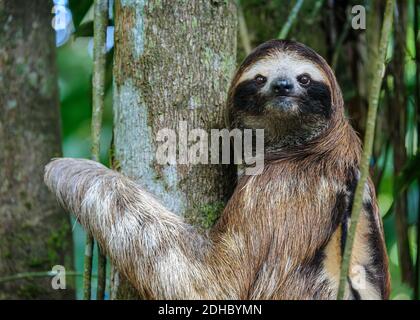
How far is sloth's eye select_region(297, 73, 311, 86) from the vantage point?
220 inches

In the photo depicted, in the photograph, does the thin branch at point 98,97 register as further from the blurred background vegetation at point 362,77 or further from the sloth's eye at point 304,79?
the sloth's eye at point 304,79

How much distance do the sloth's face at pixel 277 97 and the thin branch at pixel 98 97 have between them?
108 cm

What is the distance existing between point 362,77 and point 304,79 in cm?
358

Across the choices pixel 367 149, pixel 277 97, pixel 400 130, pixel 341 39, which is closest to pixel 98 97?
pixel 277 97

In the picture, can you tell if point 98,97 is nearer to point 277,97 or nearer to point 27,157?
point 277,97

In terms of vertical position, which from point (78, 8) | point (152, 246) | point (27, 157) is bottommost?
point (152, 246)

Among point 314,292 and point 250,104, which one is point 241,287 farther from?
point 250,104

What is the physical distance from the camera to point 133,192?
519 cm

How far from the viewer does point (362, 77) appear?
8.93m

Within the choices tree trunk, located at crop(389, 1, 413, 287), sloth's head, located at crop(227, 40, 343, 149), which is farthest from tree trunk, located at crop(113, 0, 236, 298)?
tree trunk, located at crop(389, 1, 413, 287)

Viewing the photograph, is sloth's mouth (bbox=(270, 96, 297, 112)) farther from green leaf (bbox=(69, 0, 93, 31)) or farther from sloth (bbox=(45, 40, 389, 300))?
green leaf (bbox=(69, 0, 93, 31))

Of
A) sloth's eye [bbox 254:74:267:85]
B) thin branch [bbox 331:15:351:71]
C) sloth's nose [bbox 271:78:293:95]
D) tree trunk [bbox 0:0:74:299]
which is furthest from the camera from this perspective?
thin branch [bbox 331:15:351:71]

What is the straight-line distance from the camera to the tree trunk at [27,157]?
7285 mm

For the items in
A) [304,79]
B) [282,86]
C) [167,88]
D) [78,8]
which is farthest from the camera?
[78,8]
